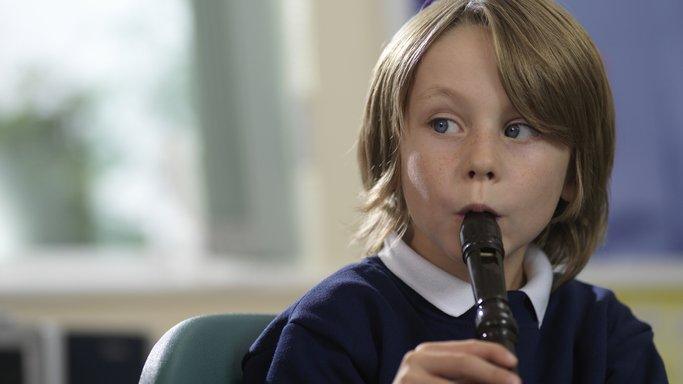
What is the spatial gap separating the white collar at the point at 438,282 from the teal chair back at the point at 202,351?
0.18 m

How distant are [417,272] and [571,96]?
24cm

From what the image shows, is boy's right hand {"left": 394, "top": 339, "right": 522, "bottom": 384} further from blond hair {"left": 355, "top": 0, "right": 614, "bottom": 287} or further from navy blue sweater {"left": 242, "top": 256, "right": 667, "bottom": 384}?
blond hair {"left": 355, "top": 0, "right": 614, "bottom": 287}

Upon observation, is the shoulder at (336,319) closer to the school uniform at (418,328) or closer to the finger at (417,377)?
the school uniform at (418,328)

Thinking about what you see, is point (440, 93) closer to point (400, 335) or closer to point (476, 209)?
point (476, 209)

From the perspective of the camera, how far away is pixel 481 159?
3.50ft

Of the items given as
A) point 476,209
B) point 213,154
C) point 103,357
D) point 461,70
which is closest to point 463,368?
point 476,209

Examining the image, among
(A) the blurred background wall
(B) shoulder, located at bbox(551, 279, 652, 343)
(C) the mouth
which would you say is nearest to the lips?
(C) the mouth

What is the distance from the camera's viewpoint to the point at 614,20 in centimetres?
308

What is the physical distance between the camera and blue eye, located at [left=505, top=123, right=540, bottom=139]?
1.11 metres

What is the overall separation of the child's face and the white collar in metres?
0.03

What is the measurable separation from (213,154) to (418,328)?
7.16ft

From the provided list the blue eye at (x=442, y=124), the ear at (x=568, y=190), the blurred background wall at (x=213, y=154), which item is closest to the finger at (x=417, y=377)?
the blue eye at (x=442, y=124)

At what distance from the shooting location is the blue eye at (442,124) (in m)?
1.11

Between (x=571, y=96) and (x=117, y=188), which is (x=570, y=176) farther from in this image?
(x=117, y=188)
